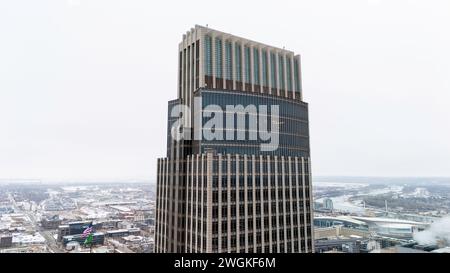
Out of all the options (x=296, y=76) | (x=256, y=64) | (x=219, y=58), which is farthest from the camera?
(x=296, y=76)

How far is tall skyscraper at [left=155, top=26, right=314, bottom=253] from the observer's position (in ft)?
180

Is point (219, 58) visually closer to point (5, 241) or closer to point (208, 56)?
point (208, 56)

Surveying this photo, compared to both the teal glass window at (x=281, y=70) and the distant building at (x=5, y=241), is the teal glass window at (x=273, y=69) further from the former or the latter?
the distant building at (x=5, y=241)

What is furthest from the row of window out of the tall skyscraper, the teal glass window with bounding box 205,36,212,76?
the tall skyscraper

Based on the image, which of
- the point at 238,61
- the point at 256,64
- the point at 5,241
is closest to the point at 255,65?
the point at 256,64

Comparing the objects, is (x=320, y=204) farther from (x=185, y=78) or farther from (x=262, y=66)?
(x=185, y=78)

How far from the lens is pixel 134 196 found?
5972cm

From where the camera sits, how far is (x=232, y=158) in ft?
189

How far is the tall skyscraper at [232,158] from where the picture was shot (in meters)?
54.9
